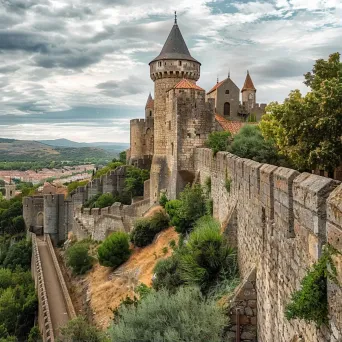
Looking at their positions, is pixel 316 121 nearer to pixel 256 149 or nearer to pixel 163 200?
pixel 256 149

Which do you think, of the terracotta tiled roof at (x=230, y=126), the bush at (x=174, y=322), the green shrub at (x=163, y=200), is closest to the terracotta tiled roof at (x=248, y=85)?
the terracotta tiled roof at (x=230, y=126)

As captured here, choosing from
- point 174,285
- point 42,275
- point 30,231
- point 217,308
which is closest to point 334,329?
point 217,308

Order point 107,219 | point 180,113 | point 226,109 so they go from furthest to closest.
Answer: point 226,109, point 107,219, point 180,113

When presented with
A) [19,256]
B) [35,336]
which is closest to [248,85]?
[19,256]

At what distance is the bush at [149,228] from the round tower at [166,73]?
5274 millimetres

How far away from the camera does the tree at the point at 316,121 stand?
13.0 metres

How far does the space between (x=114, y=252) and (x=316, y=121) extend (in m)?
15.3

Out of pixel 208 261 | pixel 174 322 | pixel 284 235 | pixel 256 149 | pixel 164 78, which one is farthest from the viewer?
pixel 164 78

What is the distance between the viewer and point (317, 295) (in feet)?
13.1

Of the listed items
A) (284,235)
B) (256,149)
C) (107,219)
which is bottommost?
(107,219)

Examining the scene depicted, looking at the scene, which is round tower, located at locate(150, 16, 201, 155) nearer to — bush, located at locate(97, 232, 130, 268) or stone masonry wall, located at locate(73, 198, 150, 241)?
stone masonry wall, located at locate(73, 198, 150, 241)

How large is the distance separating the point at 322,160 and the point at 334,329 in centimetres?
1034

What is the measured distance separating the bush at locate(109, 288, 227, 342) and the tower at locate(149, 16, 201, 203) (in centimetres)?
1839

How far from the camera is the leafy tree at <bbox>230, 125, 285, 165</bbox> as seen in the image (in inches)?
668
